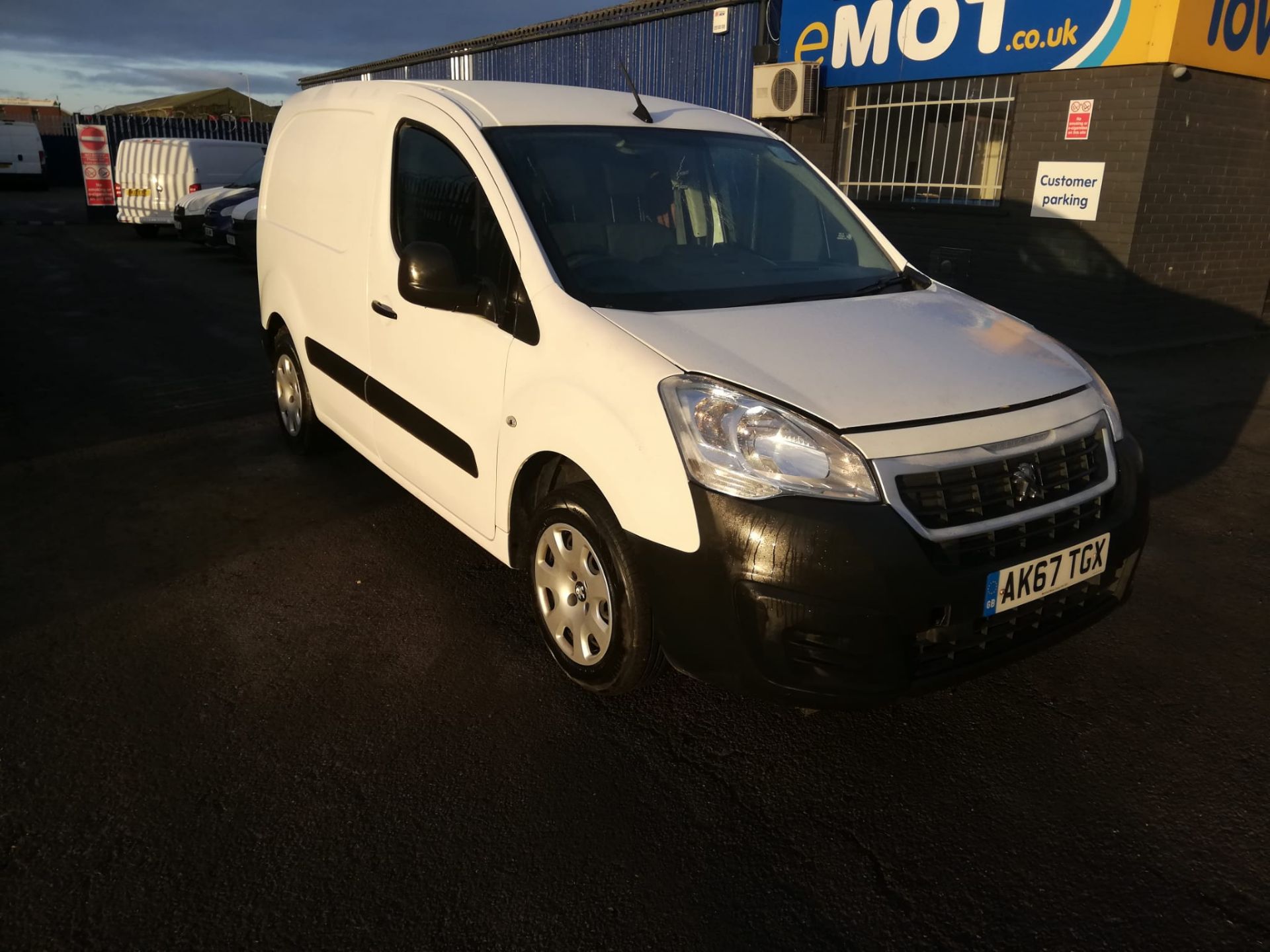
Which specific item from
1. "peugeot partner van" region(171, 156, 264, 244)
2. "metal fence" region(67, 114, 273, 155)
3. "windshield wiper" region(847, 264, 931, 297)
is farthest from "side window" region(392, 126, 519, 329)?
"metal fence" region(67, 114, 273, 155)

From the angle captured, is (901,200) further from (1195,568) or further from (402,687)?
(402,687)

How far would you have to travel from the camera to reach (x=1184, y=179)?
8.85 m

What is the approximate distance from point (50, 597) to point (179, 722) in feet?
4.00

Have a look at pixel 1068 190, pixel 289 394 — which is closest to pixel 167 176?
pixel 289 394

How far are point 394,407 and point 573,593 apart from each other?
1364 mm

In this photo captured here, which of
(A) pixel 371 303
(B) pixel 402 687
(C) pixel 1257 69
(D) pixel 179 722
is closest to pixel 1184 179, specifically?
(C) pixel 1257 69

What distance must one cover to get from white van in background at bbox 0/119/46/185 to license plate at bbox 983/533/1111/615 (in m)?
38.5

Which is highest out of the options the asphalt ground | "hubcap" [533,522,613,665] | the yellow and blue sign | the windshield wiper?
the yellow and blue sign

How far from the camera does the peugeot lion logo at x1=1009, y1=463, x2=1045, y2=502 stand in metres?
2.70

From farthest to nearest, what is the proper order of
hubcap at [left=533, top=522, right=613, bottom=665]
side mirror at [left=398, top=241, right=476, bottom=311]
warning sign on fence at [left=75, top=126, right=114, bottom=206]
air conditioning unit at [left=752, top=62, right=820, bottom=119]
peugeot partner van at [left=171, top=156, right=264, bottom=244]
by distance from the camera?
warning sign on fence at [left=75, top=126, right=114, bottom=206], peugeot partner van at [left=171, top=156, right=264, bottom=244], air conditioning unit at [left=752, top=62, right=820, bottom=119], side mirror at [left=398, top=241, right=476, bottom=311], hubcap at [left=533, top=522, right=613, bottom=665]

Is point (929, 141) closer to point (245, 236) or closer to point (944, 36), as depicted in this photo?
point (944, 36)

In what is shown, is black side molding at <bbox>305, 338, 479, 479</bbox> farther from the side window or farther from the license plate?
the license plate

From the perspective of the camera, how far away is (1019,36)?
907cm

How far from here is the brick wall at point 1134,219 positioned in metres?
8.53
